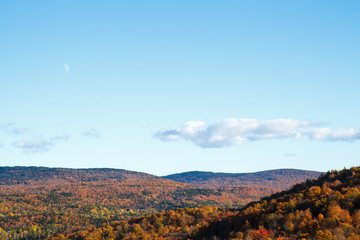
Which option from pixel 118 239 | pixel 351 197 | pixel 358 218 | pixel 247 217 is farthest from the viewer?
pixel 118 239

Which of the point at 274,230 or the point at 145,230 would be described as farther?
the point at 145,230

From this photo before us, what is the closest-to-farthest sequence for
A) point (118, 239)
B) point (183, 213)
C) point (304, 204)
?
1. point (304, 204)
2. point (118, 239)
3. point (183, 213)

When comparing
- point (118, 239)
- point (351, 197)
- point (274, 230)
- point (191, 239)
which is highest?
point (351, 197)

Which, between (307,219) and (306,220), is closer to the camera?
(306,220)

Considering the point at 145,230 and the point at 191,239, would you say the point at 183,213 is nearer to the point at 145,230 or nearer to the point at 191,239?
the point at 145,230

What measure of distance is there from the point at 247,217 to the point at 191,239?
1548 centimetres

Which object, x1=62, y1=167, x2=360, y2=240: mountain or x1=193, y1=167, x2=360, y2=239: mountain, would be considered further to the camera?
x1=62, y1=167, x2=360, y2=240: mountain

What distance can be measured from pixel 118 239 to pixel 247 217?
2697 inches

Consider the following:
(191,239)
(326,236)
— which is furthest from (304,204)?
(191,239)

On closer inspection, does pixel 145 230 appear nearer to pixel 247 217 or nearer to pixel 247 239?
pixel 247 217

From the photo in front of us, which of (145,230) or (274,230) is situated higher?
(274,230)

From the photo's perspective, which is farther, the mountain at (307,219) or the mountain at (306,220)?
the mountain at (307,219)

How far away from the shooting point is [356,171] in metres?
92.3

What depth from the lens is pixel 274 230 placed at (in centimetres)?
5831
